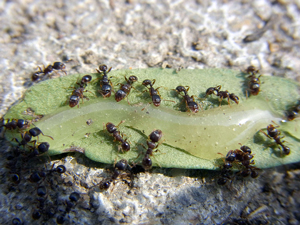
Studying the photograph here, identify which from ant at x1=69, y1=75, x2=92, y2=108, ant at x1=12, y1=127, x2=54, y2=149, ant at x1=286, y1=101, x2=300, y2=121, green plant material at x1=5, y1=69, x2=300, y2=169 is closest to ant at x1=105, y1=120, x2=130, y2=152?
green plant material at x1=5, y1=69, x2=300, y2=169

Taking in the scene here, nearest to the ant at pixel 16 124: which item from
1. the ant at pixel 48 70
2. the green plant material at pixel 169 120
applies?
the green plant material at pixel 169 120

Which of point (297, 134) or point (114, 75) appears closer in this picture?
point (297, 134)

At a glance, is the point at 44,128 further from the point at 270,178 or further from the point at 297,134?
the point at 297,134

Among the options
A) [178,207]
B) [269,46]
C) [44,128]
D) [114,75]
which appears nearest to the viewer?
[178,207]

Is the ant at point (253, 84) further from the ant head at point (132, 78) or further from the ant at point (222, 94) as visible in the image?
the ant head at point (132, 78)

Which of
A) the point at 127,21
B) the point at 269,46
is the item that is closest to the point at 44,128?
the point at 127,21

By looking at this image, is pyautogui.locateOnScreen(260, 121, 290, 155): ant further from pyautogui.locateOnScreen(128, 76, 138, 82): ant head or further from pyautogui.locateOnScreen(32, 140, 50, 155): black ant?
pyautogui.locateOnScreen(32, 140, 50, 155): black ant
